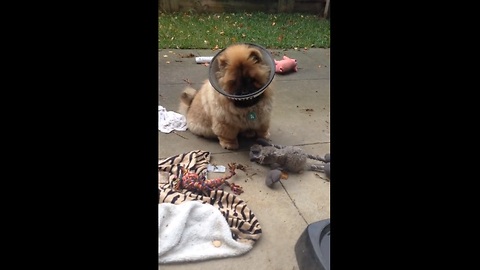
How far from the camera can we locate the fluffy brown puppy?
303cm

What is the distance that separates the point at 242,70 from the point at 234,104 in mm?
319

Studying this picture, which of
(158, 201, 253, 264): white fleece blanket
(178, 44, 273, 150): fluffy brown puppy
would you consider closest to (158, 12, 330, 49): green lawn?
(178, 44, 273, 150): fluffy brown puppy

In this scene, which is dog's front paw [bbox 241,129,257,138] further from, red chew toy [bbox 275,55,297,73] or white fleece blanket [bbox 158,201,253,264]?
red chew toy [bbox 275,55,297,73]

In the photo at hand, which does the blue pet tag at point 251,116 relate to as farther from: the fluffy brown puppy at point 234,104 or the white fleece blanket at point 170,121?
the white fleece blanket at point 170,121

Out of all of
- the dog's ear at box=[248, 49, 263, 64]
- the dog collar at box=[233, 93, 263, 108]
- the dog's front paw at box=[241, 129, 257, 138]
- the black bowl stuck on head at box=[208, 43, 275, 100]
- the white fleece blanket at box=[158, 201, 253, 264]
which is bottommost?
the white fleece blanket at box=[158, 201, 253, 264]

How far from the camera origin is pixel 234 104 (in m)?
3.18

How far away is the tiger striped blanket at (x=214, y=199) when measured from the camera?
2.25m

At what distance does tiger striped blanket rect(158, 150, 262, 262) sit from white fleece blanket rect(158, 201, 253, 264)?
7 cm

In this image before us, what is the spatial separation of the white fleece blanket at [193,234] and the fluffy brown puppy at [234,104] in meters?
1.11
